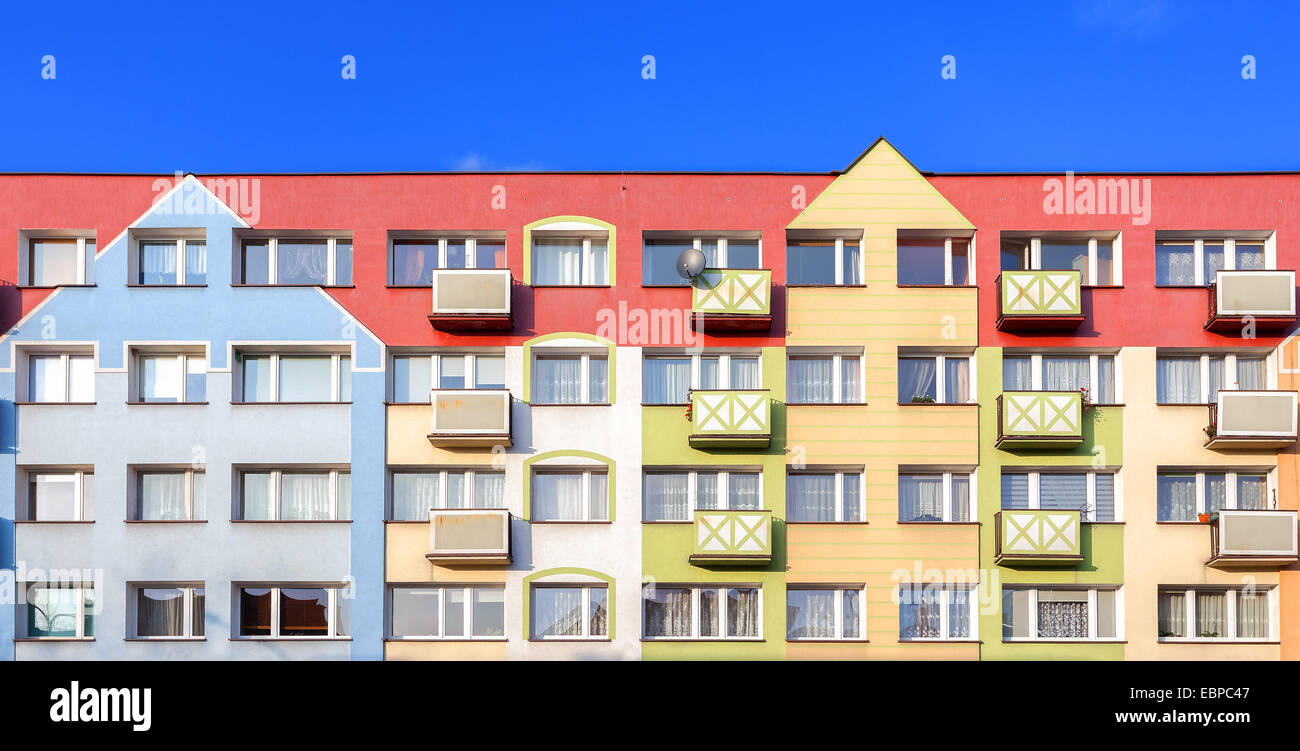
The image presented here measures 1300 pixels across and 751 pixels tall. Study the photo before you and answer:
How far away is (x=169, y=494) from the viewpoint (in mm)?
22797

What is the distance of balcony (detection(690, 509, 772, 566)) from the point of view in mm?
21750

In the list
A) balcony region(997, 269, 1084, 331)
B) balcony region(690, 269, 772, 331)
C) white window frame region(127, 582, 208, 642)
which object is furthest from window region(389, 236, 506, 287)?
balcony region(997, 269, 1084, 331)

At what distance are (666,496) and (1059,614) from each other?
836 cm

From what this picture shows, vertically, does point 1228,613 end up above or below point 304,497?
below

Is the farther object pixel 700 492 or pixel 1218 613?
pixel 700 492

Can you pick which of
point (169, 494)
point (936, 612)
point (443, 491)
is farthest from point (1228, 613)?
point (169, 494)

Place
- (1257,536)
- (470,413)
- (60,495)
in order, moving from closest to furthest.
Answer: (1257,536), (470,413), (60,495)

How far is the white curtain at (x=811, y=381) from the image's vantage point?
75.7 ft

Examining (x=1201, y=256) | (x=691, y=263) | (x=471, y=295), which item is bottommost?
(x=471, y=295)

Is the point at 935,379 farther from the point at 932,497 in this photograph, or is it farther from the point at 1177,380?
the point at 1177,380

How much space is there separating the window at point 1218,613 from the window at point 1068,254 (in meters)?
6.67

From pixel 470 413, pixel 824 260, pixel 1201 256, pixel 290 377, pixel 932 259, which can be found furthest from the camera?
pixel 932 259

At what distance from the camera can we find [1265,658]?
2211 cm

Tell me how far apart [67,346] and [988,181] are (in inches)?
772
